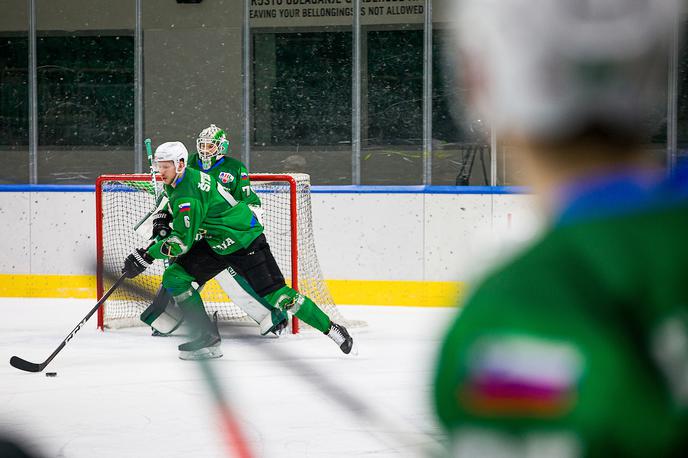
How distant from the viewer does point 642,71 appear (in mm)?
655

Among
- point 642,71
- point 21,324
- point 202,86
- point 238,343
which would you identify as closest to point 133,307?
point 21,324

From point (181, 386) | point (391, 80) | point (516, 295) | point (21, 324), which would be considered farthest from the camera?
point (391, 80)

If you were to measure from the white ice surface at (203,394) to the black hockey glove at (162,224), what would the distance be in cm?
70

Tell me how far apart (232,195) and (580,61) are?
6.65 meters

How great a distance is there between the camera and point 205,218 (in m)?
6.79

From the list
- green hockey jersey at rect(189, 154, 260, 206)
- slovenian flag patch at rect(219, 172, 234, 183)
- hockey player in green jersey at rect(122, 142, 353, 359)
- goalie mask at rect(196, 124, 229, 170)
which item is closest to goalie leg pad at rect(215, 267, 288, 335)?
hockey player in green jersey at rect(122, 142, 353, 359)

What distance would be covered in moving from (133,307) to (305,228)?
1304 millimetres

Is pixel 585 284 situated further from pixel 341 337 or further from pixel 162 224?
pixel 162 224

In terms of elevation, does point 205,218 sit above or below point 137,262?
above

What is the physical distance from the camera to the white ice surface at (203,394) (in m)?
4.41

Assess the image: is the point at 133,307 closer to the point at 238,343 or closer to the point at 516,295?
the point at 238,343

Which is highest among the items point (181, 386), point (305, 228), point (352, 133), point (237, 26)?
point (237, 26)

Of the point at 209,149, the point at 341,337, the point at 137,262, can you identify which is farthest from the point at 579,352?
the point at 209,149

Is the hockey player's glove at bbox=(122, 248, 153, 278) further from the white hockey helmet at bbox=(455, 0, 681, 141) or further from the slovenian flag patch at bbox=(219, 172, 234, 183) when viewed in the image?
the white hockey helmet at bbox=(455, 0, 681, 141)
